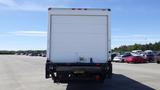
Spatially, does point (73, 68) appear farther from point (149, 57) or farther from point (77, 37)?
point (149, 57)

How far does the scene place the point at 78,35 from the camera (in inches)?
608

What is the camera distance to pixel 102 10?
15305 millimetres

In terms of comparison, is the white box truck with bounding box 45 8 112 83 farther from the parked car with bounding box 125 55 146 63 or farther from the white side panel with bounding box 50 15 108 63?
the parked car with bounding box 125 55 146 63

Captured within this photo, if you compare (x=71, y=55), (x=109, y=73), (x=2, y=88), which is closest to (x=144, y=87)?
(x=109, y=73)

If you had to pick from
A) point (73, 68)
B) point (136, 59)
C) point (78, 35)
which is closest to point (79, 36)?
point (78, 35)

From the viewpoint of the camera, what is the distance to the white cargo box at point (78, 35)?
1535 cm

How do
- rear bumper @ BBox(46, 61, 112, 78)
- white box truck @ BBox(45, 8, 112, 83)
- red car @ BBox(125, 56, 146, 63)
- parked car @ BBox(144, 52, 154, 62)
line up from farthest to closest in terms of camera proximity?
1. parked car @ BBox(144, 52, 154, 62)
2. red car @ BBox(125, 56, 146, 63)
3. white box truck @ BBox(45, 8, 112, 83)
4. rear bumper @ BBox(46, 61, 112, 78)

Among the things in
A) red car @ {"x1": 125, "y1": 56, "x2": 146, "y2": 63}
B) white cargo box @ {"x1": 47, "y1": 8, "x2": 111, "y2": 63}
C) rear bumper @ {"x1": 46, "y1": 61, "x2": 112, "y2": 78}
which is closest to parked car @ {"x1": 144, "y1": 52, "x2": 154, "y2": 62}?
red car @ {"x1": 125, "y1": 56, "x2": 146, "y2": 63}

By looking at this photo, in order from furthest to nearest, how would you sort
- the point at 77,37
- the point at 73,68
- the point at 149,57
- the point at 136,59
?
1. the point at 149,57
2. the point at 136,59
3. the point at 77,37
4. the point at 73,68

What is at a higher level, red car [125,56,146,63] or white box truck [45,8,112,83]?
white box truck [45,8,112,83]

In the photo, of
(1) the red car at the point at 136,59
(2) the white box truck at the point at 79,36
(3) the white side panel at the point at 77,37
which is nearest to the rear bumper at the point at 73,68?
(2) the white box truck at the point at 79,36

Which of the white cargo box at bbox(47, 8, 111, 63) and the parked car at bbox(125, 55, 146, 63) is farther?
the parked car at bbox(125, 55, 146, 63)

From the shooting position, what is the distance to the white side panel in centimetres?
1538

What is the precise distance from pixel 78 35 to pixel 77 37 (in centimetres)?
9
